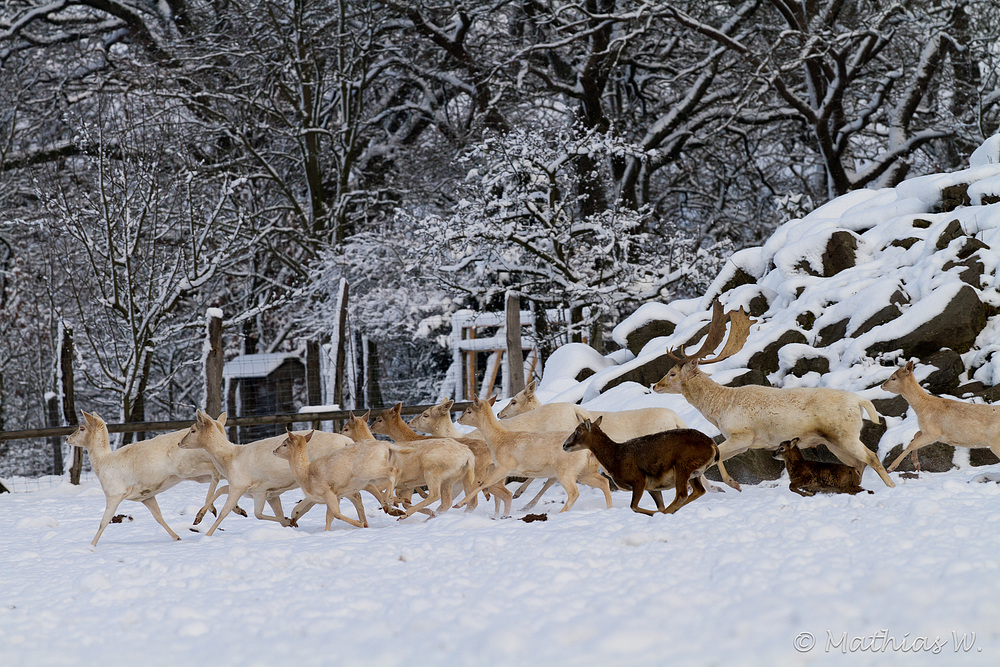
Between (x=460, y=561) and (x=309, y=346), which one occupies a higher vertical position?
(x=309, y=346)

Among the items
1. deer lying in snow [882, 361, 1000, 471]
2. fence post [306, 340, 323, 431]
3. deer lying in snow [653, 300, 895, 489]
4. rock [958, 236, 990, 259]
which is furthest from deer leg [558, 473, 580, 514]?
fence post [306, 340, 323, 431]

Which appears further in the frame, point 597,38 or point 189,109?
point 189,109

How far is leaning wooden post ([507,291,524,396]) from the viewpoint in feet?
41.4

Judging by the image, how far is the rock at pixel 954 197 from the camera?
10250 millimetres

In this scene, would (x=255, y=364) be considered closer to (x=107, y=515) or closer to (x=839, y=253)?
(x=839, y=253)

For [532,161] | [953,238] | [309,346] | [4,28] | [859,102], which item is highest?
[4,28]

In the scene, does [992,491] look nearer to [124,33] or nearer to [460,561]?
[460,561]

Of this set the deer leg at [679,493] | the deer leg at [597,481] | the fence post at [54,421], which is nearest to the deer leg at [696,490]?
the deer leg at [679,493]

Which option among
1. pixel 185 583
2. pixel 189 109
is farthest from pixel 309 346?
pixel 185 583

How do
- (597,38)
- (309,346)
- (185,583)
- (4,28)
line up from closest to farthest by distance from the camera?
(185,583)
(309,346)
(597,38)
(4,28)

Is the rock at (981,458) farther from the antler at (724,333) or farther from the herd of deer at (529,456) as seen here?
the antler at (724,333)

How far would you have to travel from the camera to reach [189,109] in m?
18.7

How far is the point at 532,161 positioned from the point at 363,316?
456 centimetres

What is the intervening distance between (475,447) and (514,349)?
5.34 metres
